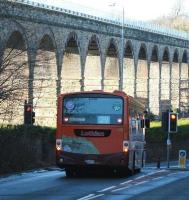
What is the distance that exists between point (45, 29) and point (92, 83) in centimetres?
1490

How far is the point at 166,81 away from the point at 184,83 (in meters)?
7.04

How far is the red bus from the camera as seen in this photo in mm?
21984

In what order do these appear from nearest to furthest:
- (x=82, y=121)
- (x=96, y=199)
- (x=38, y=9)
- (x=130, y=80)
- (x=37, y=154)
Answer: (x=96, y=199)
(x=82, y=121)
(x=37, y=154)
(x=38, y=9)
(x=130, y=80)

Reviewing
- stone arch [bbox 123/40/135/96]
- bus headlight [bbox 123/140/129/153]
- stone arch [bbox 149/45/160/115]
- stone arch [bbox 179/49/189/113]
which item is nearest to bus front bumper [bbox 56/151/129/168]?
bus headlight [bbox 123/140/129/153]

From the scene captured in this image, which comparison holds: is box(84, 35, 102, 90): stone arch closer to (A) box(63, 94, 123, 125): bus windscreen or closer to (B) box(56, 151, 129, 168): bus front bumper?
(A) box(63, 94, 123, 125): bus windscreen

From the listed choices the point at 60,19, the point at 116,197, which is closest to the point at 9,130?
the point at 116,197

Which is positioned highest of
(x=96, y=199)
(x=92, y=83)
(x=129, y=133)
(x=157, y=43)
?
(x=157, y=43)

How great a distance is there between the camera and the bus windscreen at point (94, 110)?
22.0 meters

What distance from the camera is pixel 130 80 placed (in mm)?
74938

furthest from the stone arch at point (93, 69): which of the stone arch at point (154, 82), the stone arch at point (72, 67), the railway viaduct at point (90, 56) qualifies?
the stone arch at point (154, 82)

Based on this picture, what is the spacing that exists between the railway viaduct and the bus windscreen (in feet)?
8.36

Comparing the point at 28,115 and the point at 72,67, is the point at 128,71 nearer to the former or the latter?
the point at 72,67

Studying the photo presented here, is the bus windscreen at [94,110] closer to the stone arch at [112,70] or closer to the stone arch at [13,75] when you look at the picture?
the stone arch at [13,75]

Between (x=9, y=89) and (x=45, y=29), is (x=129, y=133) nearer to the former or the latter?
(x=9, y=89)
